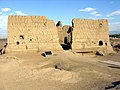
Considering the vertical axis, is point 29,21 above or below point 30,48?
above

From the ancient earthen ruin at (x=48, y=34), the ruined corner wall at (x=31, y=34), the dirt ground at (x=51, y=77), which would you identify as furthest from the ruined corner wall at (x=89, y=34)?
the dirt ground at (x=51, y=77)

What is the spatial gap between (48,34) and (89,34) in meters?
4.55

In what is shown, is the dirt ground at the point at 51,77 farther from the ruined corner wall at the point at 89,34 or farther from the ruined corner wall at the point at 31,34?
the ruined corner wall at the point at 89,34

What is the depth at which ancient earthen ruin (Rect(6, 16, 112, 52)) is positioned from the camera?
20.0m

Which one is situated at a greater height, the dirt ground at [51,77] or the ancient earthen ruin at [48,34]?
the ancient earthen ruin at [48,34]

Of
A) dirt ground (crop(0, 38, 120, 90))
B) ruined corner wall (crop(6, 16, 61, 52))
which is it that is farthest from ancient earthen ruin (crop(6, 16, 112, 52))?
dirt ground (crop(0, 38, 120, 90))

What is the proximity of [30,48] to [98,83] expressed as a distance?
10436mm

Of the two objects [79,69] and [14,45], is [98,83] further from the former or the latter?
[14,45]

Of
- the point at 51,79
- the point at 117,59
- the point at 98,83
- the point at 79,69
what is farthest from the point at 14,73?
the point at 117,59

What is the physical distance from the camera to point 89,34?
22.3m

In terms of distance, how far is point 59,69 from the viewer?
1459cm

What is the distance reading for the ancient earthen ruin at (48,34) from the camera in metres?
20.0

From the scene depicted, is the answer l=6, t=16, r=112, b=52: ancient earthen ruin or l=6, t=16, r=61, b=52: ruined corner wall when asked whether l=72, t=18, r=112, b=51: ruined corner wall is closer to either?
l=6, t=16, r=112, b=52: ancient earthen ruin

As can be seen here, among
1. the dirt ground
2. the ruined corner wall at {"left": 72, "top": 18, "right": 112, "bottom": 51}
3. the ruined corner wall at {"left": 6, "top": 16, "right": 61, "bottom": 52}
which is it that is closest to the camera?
the dirt ground
